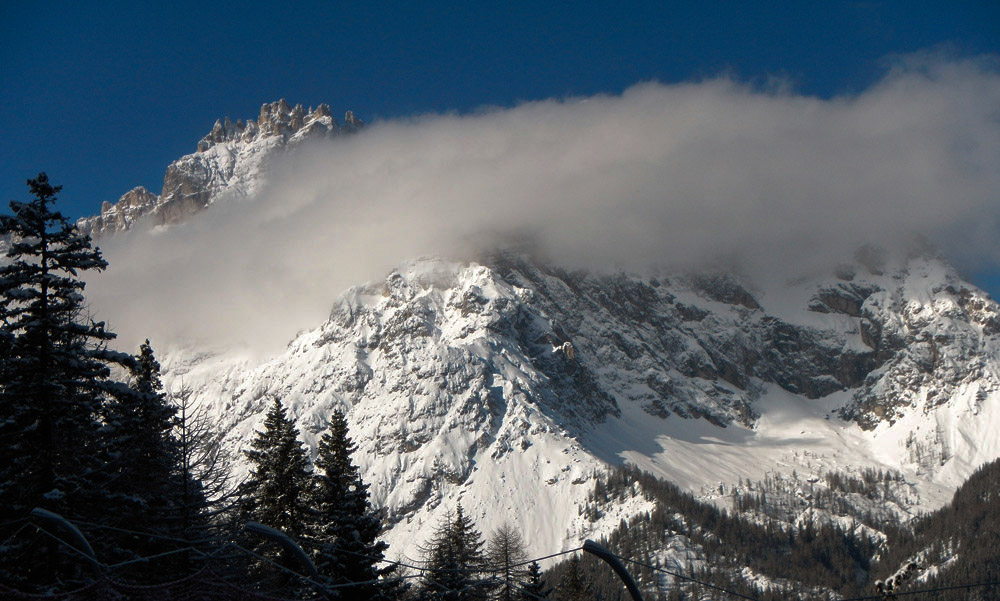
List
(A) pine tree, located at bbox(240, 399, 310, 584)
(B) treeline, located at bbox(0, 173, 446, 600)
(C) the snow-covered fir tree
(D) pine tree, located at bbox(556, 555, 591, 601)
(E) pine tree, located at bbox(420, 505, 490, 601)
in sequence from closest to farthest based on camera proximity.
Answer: (B) treeline, located at bbox(0, 173, 446, 600), (C) the snow-covered fir tree, (E) pine tree, located at bbox(420, 505, 490, 601), (A) pine tree, located at bbox(240, 399, 310, 584), (D) pine tree, located at bbox(556, 555, 591, 601)

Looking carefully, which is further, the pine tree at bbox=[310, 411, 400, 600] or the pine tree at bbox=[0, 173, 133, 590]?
the pine tree at bbox=[310, 411, 400, 600]

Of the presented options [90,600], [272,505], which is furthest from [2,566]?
[272,505]

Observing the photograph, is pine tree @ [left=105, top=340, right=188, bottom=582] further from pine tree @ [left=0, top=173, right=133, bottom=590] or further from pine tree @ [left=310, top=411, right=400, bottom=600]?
pine tree @ [left=310, top=411, right=400, bottom=600]

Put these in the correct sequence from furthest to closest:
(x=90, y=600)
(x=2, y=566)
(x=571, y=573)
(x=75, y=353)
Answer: (x=571, y=573) → (x=75, y=353) → (x=2, y=566) → (x=90, y=600)

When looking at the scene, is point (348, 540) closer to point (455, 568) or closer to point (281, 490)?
point (455, 568)

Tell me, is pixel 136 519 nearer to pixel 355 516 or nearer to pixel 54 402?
pixel 54 402

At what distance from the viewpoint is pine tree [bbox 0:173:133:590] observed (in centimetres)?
2427

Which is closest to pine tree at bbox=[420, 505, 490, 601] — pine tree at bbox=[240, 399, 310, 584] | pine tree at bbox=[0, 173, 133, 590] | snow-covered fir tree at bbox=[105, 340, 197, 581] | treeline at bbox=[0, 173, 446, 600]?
pine tree at bbox=[240, 399, 310, 584]

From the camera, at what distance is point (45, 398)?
82.1 feet

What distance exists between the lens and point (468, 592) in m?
40.4

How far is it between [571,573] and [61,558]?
36.8 meters

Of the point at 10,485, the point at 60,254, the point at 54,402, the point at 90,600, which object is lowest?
the point at 90,600

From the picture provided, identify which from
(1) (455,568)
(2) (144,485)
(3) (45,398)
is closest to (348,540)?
(1) (455,568)

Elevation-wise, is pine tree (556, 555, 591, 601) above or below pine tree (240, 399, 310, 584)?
below
